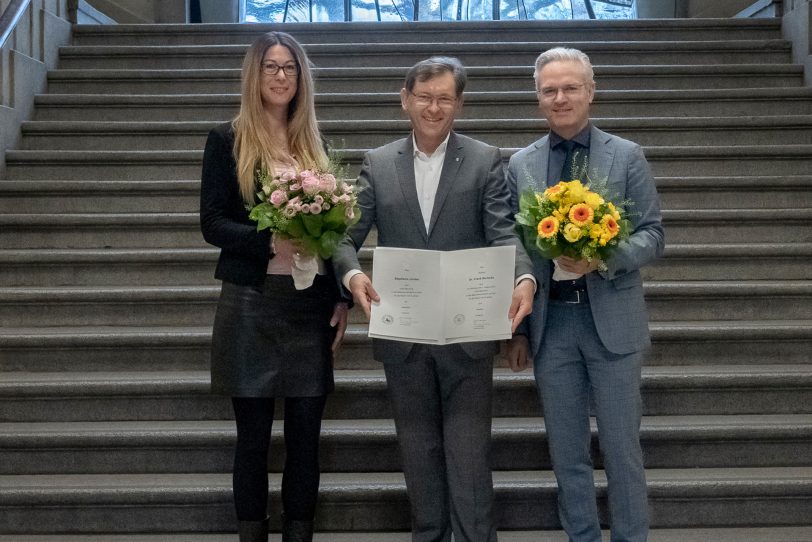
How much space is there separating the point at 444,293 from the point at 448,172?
388 mm

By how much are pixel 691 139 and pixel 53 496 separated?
411 cm

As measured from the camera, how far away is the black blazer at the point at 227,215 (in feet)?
8.61

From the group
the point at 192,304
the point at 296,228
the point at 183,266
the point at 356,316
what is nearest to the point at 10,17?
the point at 183,266

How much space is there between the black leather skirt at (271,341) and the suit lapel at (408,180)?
353 mm

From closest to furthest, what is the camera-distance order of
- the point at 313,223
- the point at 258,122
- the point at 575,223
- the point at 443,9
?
1. the point at 575,223
2. the point at 313,223
3. the point at 258,122
4. the point at 443,9

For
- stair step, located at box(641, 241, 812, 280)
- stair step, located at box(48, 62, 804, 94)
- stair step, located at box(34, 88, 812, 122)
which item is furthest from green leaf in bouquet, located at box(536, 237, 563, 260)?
stair step, located at box(48, 62, 804, 94)

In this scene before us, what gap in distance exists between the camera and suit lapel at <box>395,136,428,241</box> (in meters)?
2.59

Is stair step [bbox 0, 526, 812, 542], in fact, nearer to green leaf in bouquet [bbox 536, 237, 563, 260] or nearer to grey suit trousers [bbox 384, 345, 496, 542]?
grey suit trousers [bbox 384, 345, 496, 542]

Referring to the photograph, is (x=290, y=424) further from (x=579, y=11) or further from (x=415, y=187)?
(x=579, y=11)

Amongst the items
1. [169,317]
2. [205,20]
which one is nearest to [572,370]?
[169,317]

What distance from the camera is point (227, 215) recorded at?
2688 millimetres

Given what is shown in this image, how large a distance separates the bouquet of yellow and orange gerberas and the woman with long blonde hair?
2.31 ft

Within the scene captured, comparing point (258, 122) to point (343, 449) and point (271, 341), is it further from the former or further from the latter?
point (343, 449)

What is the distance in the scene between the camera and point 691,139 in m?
5.34
